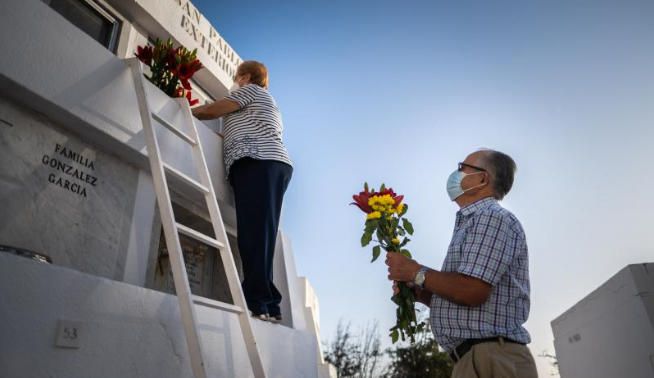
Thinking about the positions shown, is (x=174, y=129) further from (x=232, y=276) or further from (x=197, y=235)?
(x=232, y=276)

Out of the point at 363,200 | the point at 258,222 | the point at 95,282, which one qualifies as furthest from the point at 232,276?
the point at 363,200

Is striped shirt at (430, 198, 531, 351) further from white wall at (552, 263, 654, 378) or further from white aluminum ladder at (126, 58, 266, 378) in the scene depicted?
white wall at (552, 263, 654, 378)

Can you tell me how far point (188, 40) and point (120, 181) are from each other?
2.19 meters

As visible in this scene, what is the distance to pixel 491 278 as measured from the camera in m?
1.62

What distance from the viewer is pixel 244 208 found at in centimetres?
297

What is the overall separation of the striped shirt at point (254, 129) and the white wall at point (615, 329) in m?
3.06

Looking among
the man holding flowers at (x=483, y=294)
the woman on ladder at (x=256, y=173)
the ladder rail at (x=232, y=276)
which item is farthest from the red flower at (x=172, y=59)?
the man holding flowers at (x=483, y=294)

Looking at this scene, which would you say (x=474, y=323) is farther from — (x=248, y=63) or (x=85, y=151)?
(x=248, y=63)

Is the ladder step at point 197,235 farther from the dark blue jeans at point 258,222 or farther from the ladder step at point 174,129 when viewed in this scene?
the ladder step at point 174,129

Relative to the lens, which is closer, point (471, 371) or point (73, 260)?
point (471, 371)

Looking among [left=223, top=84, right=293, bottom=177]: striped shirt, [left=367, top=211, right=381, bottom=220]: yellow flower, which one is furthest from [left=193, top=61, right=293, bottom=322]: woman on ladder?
[left=367, top=211, right=381, bottom=220]: yellow flower

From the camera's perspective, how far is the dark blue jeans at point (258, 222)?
9.18 ft

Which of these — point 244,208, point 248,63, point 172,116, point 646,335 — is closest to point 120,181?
point 172,116

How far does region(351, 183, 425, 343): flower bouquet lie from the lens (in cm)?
204
